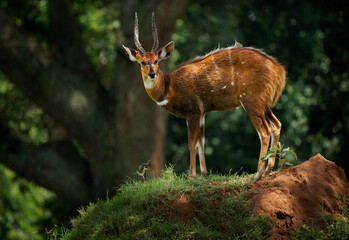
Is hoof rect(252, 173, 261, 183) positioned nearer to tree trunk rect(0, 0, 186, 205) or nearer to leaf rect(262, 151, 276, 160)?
leaf rect(262, 151, 276, 160)

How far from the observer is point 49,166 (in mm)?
12656

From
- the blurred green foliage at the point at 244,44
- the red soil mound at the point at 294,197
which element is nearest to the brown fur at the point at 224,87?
the red soil mound at the point at 294,197

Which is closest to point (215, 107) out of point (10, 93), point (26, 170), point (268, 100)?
point (268, 100)

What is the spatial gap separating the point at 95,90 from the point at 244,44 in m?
4.90

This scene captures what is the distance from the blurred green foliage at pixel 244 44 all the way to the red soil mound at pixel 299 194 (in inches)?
290

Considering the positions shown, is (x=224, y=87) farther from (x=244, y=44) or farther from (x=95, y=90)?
(x=244, y=44)

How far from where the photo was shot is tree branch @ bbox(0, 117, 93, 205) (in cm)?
1248

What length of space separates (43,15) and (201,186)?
30.4ft

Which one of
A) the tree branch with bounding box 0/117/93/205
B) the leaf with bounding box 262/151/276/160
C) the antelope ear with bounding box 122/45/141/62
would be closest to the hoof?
the leaf with bounding box 262/151/276/160

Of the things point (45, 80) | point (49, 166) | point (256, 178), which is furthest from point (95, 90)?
point (256, 178)

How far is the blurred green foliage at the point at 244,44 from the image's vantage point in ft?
46.2

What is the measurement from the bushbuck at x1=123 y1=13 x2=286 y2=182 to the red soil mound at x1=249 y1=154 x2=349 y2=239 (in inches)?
11.5

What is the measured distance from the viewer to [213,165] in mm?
16500

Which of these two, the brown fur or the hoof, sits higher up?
the brown fur
